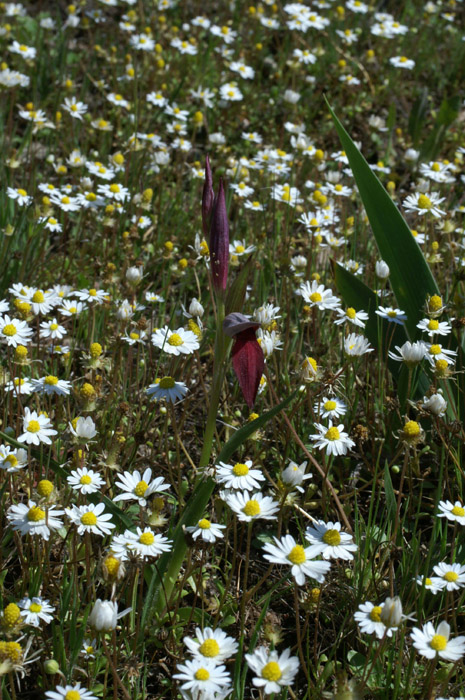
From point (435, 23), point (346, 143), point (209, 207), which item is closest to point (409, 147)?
point (435, 23)

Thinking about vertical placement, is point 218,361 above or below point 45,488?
above

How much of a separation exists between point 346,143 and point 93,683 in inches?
63.6

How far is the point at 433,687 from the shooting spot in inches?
62.1

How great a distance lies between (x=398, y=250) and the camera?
7.73 feet

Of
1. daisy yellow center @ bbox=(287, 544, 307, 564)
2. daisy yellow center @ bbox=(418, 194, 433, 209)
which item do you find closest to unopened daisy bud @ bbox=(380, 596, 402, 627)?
daisy yellow center @ bbox=(287, 544, 307, 564)

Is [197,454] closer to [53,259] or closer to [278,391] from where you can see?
[278,391]

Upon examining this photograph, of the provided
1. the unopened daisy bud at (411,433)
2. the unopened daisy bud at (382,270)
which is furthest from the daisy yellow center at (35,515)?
the unopened daisy bud at (382,270)

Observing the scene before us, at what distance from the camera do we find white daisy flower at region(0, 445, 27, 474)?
171cm

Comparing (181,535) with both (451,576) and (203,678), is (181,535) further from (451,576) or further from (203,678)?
(451,576)

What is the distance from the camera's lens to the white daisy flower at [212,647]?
1405 mm

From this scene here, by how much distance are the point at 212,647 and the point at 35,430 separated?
72 cm

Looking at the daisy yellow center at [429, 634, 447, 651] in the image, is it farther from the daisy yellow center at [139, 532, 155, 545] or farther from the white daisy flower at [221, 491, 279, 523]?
the daisy yellow center at [139, 532, 155, 545]

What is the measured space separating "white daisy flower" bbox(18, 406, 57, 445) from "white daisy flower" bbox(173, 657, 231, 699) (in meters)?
0.68

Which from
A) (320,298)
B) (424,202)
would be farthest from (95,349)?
(424,202)
